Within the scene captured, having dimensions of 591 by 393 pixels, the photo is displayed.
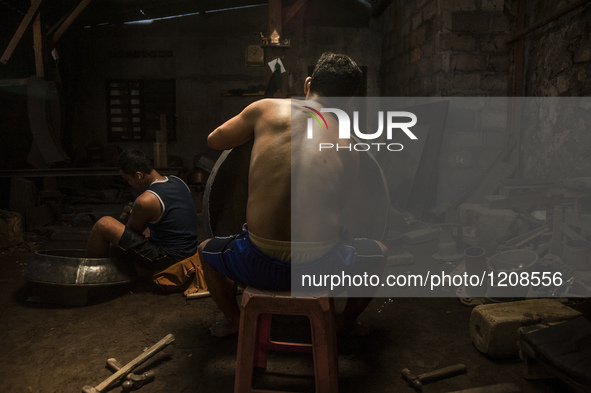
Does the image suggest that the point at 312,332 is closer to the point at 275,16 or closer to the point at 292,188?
the point at 292,188

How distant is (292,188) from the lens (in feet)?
6.84

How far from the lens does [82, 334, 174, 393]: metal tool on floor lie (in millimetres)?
2152

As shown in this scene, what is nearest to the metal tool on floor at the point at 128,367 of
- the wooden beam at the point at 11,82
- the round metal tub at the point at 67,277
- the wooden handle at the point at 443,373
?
the round metal tub at the point at 67,277

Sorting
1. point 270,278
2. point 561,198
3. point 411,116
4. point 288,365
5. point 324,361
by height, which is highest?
point 411,116

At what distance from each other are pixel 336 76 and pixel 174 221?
7.00 ft

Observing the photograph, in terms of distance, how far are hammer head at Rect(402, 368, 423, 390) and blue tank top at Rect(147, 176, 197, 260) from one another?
7.35ft

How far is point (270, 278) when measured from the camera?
6.83 feet

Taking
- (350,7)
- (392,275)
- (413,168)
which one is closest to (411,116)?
(413,168)

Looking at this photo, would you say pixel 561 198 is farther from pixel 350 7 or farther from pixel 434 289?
pixel 350 7

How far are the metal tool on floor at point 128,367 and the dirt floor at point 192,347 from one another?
0.06 metres

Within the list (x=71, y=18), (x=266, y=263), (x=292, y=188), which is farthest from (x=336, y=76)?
(x=71, y=18)

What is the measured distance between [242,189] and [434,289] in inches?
85.3

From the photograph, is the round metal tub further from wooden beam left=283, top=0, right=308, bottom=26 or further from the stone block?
wooden beam left=283, top=0, right=308, bottom=26

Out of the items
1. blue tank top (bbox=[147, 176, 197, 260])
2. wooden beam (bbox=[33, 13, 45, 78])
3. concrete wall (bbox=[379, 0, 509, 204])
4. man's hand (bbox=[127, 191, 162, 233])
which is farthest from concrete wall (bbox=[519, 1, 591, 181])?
wooden beam (bbox=[33, 13, 45, 78])
